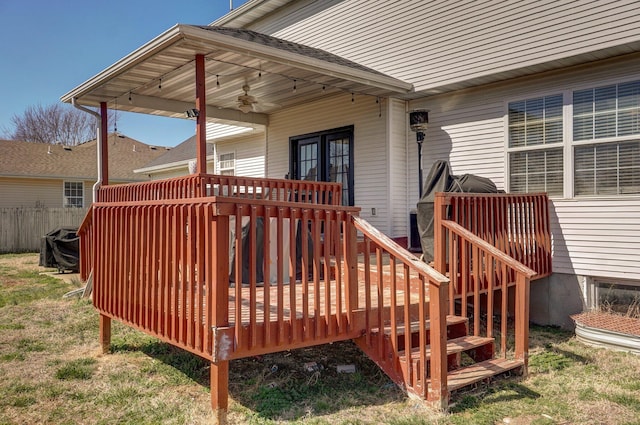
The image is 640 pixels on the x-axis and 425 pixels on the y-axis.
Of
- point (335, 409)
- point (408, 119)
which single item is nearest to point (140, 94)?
point (408, 119)

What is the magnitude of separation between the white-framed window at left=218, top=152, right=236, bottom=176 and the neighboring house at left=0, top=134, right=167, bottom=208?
30.5 ft

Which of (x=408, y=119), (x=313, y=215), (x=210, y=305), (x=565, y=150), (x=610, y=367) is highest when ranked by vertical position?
(x=408, y=119)

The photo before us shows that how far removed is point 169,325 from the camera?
3535mm

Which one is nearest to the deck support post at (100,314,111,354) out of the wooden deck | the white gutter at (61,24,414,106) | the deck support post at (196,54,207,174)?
the wooden deck

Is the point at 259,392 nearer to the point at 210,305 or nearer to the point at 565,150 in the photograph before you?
the point at 210,305

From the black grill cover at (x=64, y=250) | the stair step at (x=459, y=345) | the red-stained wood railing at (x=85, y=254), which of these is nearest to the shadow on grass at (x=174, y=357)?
the stair step at (x=459, y=345)

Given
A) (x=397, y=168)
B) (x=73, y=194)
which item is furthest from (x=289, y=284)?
(x=73, y=194)

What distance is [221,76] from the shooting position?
663 centimetres

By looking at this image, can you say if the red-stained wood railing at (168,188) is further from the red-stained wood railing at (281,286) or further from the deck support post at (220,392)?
the deck support post at (220,392)

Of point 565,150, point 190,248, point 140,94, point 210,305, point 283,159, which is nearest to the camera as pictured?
point 210,305

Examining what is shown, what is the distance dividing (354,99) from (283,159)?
2127 millimetres

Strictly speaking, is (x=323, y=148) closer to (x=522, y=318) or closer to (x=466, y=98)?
(x=466, y=98)

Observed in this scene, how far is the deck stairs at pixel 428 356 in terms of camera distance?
11.2 feet

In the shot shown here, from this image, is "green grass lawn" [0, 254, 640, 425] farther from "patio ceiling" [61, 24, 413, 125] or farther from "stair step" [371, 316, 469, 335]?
"patio ceiling" [61, 24, 413, 125]
